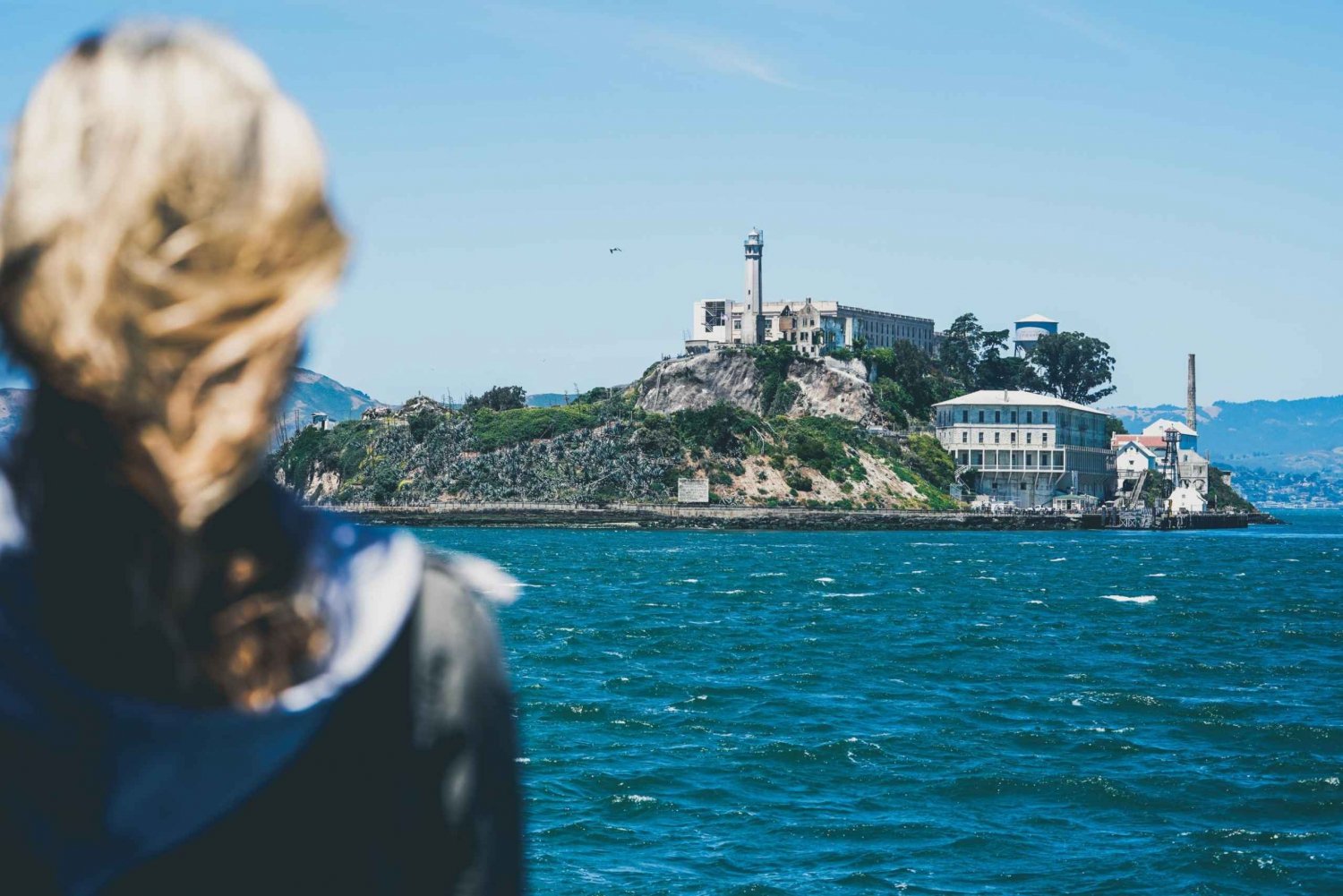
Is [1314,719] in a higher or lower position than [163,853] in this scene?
lower

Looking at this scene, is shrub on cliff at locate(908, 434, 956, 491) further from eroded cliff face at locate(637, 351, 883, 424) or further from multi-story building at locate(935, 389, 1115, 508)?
eroded cliff face at locate(637, 351, 883, 424)

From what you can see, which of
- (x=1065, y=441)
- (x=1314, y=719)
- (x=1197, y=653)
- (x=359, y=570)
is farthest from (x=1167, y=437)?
(x=359, y=570)

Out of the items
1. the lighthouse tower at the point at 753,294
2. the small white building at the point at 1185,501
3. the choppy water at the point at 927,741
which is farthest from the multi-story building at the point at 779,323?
the choppy water at the point at 927,741

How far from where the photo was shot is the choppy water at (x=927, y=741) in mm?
15047

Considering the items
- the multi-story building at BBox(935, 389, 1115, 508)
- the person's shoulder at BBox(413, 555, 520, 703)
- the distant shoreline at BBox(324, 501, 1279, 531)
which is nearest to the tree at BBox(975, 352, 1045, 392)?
the multi-story building at BBox(935, 389, 1115, 508)

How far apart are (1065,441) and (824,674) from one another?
298 feet

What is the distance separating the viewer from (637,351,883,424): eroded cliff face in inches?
4646

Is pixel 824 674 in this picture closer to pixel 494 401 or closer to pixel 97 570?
pixel 97 570

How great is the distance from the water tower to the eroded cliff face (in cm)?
4121

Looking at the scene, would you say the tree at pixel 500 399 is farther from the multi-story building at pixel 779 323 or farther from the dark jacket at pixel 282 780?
the dark jacket at pixel 282 780

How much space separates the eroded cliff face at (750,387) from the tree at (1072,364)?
26.6 m

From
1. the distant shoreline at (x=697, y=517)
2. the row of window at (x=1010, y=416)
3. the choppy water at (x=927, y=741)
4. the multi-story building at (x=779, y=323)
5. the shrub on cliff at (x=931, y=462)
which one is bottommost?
the choppy water at (x=927, y=741)

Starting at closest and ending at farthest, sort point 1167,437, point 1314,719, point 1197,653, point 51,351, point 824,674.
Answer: point 51,351 → point 1314,719 → point 824,674 → point 1197,653 → point 1167,437

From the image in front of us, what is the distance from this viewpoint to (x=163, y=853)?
0.91 m
